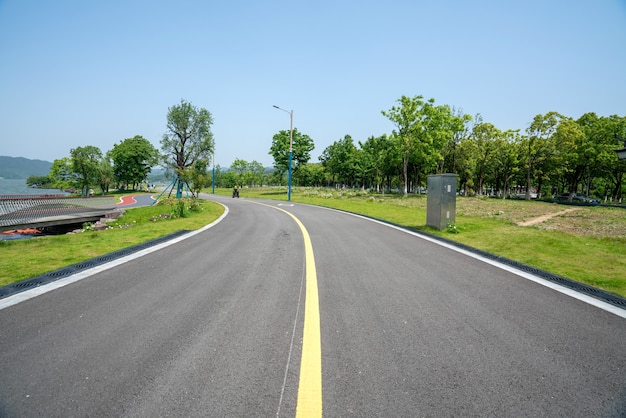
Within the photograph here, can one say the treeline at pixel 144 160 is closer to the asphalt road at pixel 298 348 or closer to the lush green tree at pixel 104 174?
the lush green tree at pixel 104 174

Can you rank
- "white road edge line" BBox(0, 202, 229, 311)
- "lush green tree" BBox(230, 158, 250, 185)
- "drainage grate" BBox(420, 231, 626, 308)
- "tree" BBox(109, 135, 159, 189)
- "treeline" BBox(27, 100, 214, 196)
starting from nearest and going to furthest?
"white road edge line" BBox(0, 202, 229, 311), "drainage grate" BBox(420, 231, 626, 308), "treeline" BBox(27, 100, 214, 196), "tree" BBox(109, 135, 159, 189), "lush green tree" BBox(230, 158, 250, 185)

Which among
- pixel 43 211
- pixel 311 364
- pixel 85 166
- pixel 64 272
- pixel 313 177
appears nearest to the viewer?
pixel 311 364

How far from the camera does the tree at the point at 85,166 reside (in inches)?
2005

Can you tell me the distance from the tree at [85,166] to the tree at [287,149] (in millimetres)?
32828

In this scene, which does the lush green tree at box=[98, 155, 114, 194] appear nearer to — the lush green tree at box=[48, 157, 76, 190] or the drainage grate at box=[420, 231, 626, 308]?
the lush green tree at box=[48, 157, 76, 190]

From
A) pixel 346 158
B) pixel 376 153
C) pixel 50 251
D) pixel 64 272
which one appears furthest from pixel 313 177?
pixel 64 272

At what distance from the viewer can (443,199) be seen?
10.4 meters

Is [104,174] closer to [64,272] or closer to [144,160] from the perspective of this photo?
[144,160]

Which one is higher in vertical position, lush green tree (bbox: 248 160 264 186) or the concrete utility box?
lush green tree (bbox: 248 160 264 186)

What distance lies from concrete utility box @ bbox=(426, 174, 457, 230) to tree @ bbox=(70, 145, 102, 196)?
61225mm

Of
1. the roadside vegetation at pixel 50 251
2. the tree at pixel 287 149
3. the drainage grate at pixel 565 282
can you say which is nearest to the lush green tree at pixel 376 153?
the tree at pixel 287 149

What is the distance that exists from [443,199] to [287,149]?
1919 inches

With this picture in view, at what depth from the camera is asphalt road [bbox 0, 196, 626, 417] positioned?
1958 millimetres

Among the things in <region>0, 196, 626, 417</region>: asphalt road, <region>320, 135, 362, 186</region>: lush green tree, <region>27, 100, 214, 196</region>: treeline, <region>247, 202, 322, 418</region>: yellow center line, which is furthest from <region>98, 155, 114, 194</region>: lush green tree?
<region>247, 202, 322, 418</region>: yellow center line
